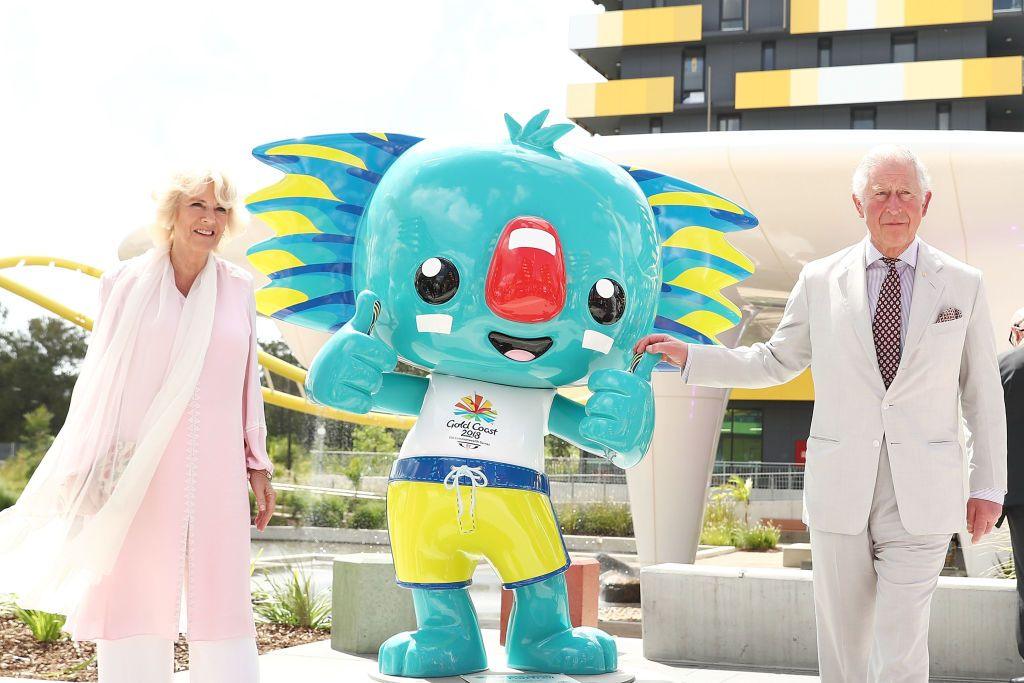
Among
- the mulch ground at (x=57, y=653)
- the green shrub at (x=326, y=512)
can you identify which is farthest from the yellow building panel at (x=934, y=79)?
the mulch ground at (x=57, y=653)

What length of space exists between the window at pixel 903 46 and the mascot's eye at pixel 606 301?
1590 inches

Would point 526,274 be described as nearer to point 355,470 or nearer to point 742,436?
point 355,470

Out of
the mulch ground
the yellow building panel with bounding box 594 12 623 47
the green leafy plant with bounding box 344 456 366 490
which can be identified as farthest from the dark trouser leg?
the yellow building panel with bounding box 594 12 623 47

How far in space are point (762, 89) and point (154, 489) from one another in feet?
134

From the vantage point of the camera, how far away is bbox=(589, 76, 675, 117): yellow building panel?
142ft

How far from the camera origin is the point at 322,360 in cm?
400

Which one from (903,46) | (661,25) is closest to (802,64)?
(903,46)

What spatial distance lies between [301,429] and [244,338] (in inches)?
1245

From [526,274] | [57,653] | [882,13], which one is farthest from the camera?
[882,13]

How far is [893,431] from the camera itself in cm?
352

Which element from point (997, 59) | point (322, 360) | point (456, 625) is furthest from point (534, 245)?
point (997, 59)

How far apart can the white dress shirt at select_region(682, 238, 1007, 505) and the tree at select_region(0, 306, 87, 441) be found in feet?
117

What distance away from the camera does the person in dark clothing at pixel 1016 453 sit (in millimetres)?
4949

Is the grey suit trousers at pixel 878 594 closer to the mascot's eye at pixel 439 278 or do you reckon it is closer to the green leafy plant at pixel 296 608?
the mascot's eye at pixel 439 278
